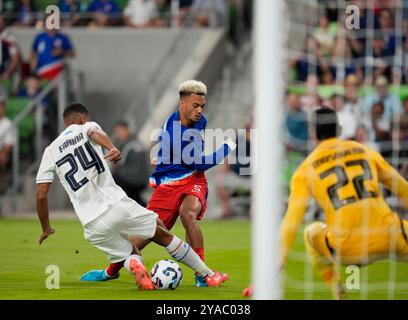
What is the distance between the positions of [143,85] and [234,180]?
335cm

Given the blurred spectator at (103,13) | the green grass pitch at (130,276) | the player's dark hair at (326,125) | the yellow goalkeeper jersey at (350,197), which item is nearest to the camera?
the yellow goalkeeper jersey at (350,197)

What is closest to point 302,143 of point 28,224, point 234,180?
point 234,180

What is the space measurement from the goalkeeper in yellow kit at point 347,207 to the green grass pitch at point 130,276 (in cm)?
55

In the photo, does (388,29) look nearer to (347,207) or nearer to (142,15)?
(142,15)

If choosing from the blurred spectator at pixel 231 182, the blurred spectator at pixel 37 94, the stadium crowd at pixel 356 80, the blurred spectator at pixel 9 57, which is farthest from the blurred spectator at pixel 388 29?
A: the blurred spectator at pixel 9 57

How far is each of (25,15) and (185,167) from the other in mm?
12215

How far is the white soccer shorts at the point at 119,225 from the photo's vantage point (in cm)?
909

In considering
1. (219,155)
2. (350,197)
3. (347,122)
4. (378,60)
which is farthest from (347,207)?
(378,60)

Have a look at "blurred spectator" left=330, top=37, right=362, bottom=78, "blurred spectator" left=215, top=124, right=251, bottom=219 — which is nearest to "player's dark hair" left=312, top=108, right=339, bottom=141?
"blurred spectator" left=330, top=37, right=362, bottom=78

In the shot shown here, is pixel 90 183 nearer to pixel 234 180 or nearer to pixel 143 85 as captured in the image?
pixel 234 180

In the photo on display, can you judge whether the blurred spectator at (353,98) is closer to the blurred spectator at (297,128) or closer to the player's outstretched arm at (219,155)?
the blurred spectator at (297,128)

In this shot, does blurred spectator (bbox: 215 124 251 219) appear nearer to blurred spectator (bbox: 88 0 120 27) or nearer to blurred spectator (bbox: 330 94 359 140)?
blurred spectator (bbox: 330 94 359 140)

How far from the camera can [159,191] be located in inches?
395

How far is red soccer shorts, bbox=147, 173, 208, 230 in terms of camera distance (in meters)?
9.91
